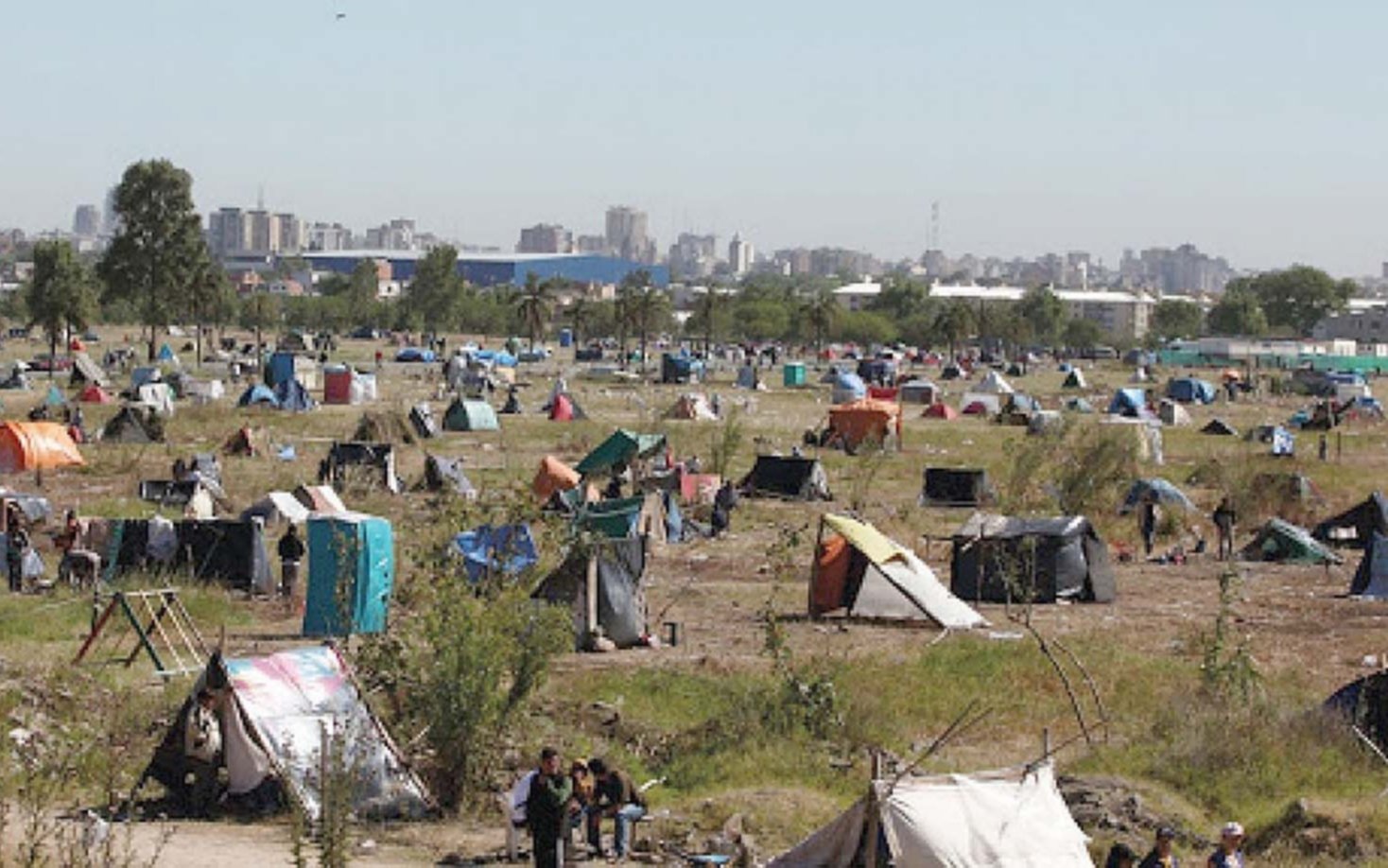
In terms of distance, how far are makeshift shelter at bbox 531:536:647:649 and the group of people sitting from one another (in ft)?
Result: 19.3

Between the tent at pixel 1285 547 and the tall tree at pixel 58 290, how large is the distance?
2069 inches

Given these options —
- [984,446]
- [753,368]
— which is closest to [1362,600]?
[984,446]

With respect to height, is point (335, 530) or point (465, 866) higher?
point (335, 530)

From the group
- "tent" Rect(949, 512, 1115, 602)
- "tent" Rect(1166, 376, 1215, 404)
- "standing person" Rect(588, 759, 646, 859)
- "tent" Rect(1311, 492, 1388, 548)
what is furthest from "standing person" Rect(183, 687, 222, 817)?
"tent" Rect(1166, 376, 1215, 404)

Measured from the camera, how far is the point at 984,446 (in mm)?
50250

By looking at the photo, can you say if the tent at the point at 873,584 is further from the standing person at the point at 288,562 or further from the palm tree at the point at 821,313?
the palm tree at the point at 821,313

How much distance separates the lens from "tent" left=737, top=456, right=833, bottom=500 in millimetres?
36219

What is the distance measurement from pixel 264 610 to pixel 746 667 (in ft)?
18.0

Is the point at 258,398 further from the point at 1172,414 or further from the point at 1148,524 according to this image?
the point at 1148,524

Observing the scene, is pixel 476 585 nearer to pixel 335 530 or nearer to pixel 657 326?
pixel 335 530

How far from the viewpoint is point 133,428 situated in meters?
43.6

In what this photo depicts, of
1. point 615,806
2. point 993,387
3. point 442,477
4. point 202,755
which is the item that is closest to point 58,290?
point 993,387

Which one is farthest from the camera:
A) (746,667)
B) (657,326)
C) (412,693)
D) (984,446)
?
(657,326)

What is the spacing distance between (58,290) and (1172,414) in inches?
1485
